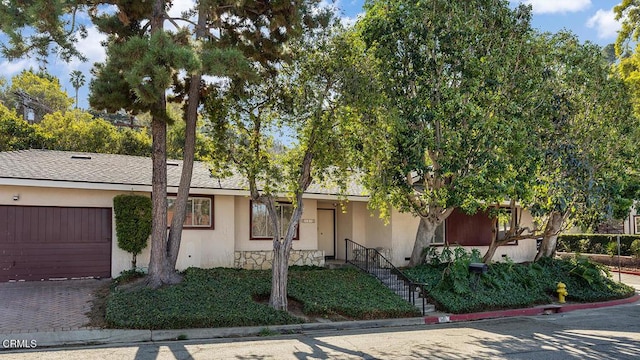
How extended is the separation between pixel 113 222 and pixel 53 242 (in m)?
1.63

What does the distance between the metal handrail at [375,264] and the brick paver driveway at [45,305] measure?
833 cm

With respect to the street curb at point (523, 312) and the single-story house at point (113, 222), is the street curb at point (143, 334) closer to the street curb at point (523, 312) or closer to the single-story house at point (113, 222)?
the street curb at point (523, 312)

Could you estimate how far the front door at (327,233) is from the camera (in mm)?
20516

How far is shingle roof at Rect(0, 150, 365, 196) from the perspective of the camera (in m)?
14.4

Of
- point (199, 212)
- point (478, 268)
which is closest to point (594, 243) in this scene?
point (478, 268)

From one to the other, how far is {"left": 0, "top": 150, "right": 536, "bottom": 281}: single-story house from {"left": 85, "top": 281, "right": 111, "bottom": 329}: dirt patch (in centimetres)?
167

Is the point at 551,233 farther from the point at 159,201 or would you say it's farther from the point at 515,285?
the point at 159,201

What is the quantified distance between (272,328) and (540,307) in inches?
352

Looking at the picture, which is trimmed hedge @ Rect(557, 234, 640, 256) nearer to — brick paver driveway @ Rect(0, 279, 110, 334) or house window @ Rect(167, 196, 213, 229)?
house window @ Rect(167, 196, 213, 229)

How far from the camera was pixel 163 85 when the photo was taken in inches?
434

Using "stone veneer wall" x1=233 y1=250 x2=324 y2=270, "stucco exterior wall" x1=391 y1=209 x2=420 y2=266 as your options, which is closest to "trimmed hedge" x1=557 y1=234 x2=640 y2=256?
"stucco exterior wall" x1=391 y1=209 x2=420 y2=266

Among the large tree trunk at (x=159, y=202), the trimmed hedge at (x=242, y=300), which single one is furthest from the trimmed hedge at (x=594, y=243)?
the large tree trunk at (x=159, y=202)

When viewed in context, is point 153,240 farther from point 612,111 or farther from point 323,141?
point 612,111

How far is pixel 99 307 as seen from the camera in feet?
38.8
